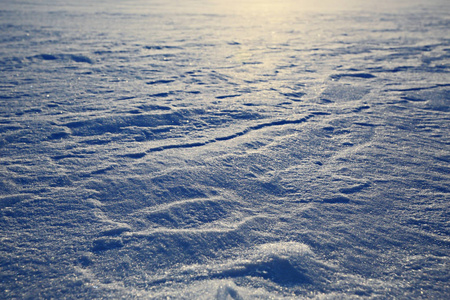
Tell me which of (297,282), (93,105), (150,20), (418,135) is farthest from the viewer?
(150,20)

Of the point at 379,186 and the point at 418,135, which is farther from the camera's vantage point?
the point at 418,135

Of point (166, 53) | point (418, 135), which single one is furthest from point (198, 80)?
point (418, 135)

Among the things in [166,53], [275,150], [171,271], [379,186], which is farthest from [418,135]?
[166,53]

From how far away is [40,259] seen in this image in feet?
4.17

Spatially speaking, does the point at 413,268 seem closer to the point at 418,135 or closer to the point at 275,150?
the point at 275,150

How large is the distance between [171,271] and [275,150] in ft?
3.62

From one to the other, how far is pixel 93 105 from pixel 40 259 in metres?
1.70

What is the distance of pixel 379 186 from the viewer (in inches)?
69.7

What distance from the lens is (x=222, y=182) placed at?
178cm

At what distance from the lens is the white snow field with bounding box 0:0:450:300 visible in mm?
1227

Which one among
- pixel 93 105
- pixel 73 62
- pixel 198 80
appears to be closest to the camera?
pixel 93 105

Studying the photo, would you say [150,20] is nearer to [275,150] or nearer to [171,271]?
[275,150]

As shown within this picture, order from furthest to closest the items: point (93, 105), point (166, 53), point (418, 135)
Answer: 1. point (166, 53)
2. point (93, 105)
3. point (418, 135)

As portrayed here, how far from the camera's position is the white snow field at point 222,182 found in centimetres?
123
